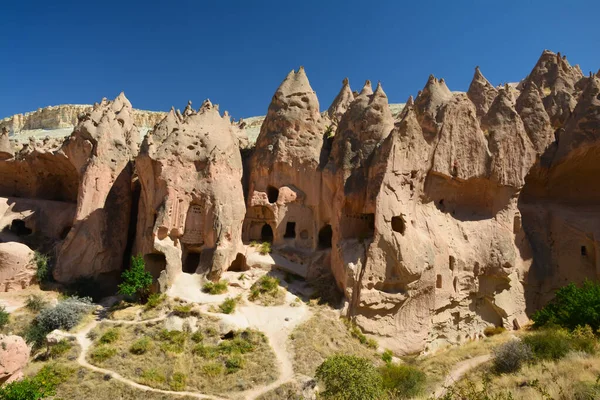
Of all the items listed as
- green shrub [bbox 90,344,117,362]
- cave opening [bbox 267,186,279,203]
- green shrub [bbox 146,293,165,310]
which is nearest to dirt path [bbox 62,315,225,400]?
green shrub [bbox 90,344,117,362]

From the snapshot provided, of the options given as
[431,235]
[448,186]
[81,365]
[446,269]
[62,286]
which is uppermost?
[448,186]

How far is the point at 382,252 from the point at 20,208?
24.2 m

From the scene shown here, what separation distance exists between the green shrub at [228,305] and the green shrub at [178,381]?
4.51 meters

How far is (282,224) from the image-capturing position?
25.9m

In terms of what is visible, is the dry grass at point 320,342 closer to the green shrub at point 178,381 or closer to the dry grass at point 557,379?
the green shrub at point 178,381

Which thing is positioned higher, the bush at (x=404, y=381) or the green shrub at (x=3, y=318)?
the green shrub at (x=3, y=318)

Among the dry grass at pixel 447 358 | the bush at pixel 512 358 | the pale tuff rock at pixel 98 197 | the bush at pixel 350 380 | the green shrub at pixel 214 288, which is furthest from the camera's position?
the pale tuff rock at pixel 98 197

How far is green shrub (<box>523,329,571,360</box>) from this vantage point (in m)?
14.3

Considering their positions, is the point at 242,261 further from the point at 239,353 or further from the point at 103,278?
the point at 103,278

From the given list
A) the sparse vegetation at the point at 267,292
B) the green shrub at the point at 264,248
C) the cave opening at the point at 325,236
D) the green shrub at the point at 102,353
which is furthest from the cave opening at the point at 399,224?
the green shrub at the point at 102,353

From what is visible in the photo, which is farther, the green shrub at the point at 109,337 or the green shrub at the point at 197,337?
the green shrub at the point at 197,337

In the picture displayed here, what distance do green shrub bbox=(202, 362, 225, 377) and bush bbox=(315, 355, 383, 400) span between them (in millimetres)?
4643

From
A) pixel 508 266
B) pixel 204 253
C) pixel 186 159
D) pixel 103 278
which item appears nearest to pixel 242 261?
pixel 204 253

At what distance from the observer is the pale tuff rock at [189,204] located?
22.7 m
